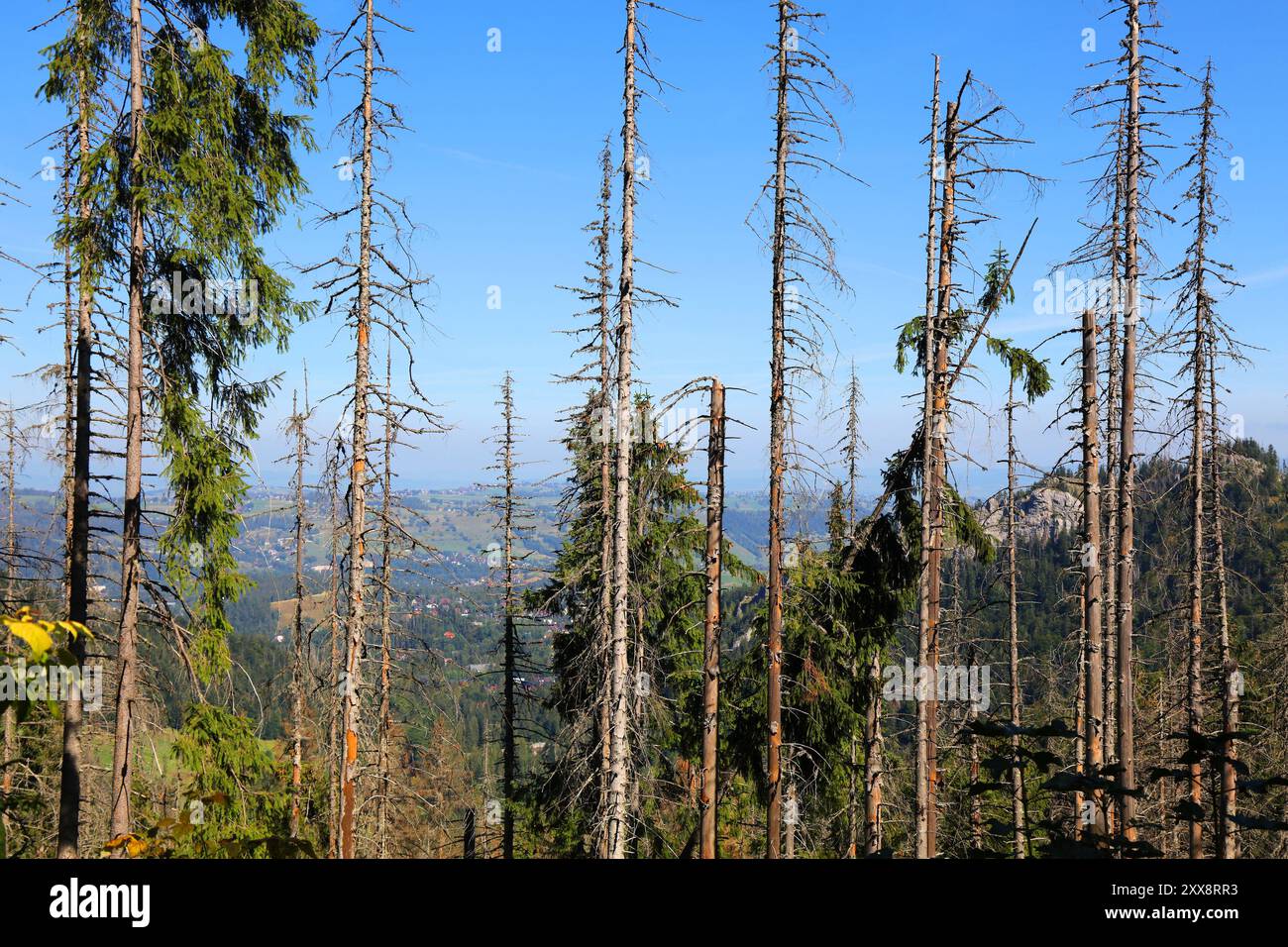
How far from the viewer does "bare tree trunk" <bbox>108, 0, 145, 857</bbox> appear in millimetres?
10070

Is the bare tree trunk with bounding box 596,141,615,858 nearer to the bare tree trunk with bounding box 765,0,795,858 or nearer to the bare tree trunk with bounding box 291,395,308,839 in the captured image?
the bare tree trunk with bounding box 765,0,795,858

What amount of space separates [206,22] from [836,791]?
21.0m

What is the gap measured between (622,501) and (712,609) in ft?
7.79

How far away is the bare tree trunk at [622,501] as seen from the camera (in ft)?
42.8

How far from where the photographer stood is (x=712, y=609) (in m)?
13.7

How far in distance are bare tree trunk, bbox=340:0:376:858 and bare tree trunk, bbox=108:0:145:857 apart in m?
3.03

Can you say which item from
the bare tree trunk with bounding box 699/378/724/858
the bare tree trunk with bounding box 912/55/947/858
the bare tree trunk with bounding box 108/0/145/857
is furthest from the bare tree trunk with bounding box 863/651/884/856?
the bare tree trunk with bounding box 108/0/145/857

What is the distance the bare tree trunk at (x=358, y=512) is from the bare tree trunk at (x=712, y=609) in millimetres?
5526

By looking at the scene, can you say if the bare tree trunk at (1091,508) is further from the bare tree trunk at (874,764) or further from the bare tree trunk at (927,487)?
the bare tree trunk at (874,764)

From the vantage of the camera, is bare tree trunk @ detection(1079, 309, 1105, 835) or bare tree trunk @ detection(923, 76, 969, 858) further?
bare tree trunk @ detection(1079, 309, 1105, 835)

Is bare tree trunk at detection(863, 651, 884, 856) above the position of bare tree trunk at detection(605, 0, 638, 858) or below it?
below

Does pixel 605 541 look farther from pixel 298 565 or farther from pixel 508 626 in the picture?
pixel 298 565

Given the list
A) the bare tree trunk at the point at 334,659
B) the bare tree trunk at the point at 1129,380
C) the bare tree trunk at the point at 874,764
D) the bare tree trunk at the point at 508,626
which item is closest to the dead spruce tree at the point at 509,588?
the bare tree trunk at the point at 508,626

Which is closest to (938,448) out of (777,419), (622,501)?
(777,419)
